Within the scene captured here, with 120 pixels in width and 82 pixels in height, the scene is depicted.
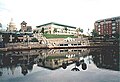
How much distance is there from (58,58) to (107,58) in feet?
1.85

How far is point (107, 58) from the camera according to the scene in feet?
9.18

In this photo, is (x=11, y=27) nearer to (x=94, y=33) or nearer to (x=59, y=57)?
(x=59, y=57)

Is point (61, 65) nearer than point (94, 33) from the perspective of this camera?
Yes

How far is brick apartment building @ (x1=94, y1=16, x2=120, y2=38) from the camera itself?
2.79m

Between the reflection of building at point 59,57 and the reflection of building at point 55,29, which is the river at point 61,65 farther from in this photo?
the reflection of building at point 55,29

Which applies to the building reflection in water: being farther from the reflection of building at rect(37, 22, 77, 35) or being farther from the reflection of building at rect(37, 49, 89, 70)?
the reflection of building at rect(37, 22, 77, 35)

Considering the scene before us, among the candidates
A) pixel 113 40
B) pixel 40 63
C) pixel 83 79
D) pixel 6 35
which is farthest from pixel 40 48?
pixel 113 40

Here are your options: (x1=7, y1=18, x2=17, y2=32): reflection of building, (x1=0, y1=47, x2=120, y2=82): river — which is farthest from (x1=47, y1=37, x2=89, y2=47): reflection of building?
(x1=7, y1=18, x2=17, y2=32): reflection of building

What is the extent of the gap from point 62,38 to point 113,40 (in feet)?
1.96

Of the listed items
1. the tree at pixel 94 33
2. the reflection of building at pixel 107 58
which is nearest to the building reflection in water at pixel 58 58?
the reflection of building at pixel 107 58

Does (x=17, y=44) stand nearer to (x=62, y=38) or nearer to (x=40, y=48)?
(x=40, y=48)

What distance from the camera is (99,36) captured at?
2.81 m

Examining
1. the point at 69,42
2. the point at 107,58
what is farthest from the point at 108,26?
the point at 69,42

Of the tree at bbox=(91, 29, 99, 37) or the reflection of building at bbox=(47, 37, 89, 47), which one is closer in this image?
the reflection of building at bbox=(47, 37, 89, 47)
